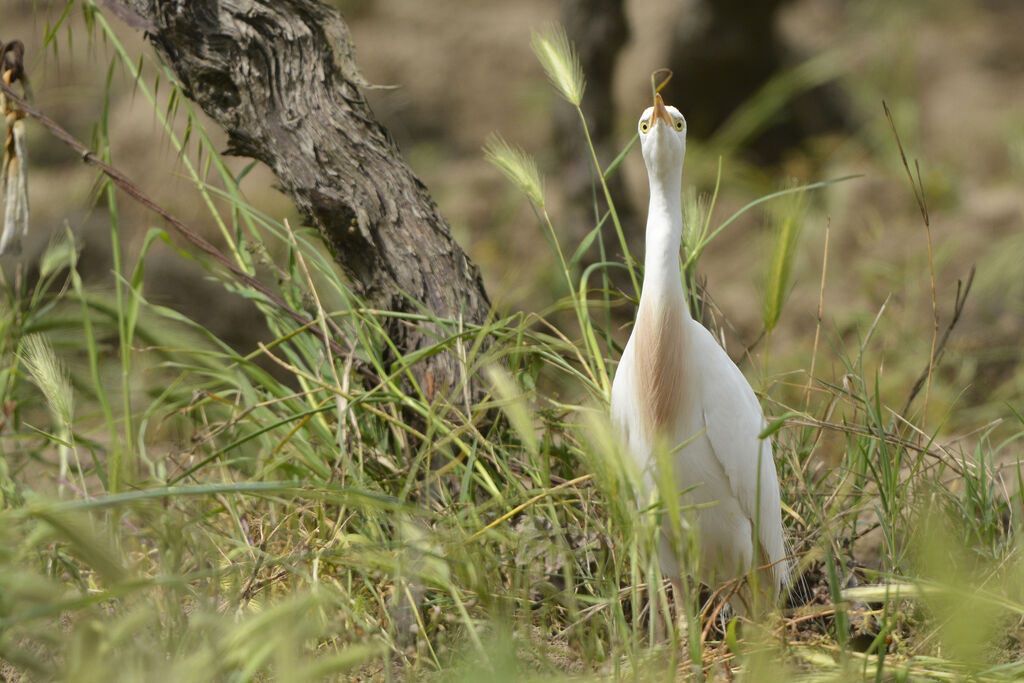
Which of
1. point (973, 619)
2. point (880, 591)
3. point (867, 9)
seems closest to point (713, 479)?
point (880, 591)

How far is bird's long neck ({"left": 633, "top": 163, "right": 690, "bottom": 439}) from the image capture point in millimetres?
1324

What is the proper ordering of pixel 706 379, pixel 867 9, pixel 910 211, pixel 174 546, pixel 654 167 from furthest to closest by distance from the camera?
pixel 867 9
pixel 910 211
pixel 706 379
pixel 654 167
pixel 174 546

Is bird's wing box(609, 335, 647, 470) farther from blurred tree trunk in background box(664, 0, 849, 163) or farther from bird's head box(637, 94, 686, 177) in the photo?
blurred tree trunk in background box(664, 0, 849, 163)

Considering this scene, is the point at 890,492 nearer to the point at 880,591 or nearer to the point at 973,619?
the point at 880,591

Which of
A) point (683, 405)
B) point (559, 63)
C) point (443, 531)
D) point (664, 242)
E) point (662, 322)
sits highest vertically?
point (559, 63)

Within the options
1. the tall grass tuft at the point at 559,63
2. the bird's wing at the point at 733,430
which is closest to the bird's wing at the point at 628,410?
the bird's wing at the point at 733,430

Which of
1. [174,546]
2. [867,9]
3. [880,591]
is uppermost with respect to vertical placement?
[867,9]

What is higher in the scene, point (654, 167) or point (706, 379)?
point (654, 167)

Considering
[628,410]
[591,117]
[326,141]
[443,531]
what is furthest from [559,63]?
[591,117]

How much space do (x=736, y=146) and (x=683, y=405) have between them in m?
4.28

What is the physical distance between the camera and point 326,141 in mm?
1580

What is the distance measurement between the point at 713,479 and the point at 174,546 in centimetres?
88

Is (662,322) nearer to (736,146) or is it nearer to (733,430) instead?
(733,430)

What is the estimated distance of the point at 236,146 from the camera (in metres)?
1.62
